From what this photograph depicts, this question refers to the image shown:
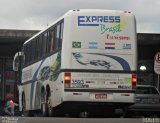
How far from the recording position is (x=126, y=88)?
18266mm

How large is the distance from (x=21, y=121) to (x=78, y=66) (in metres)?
4.55

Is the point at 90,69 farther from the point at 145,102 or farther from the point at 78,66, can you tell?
the point at 145,102

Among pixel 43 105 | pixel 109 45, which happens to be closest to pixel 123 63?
pixel 109 45

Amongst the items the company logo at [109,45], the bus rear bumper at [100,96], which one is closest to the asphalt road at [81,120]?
the bus rear bumper at [100,96]

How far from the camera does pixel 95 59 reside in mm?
17922

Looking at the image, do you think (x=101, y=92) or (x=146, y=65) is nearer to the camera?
(x=101, y=92)

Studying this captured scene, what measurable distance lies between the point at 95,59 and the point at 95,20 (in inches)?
49.5

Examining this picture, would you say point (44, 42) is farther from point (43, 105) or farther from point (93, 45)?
point (93, 45)

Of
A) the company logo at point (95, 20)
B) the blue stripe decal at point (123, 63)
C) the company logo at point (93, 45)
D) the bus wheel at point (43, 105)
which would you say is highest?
the company logo at point (95, 20)

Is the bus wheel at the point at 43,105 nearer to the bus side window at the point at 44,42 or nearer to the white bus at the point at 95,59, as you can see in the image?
the bus side window at the point at 44,42

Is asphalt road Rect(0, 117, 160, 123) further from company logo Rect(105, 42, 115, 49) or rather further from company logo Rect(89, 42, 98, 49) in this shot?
company logo Rect(105, 42, 115, 49)

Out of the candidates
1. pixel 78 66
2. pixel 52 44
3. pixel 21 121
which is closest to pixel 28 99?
pixel 52 44

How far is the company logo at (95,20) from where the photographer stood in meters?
17.9

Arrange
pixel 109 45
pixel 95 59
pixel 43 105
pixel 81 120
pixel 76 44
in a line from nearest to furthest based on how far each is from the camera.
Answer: pixel 81 120
pixel 76 44
pixel 95 59
pixel 109 45
pixel 43 105
